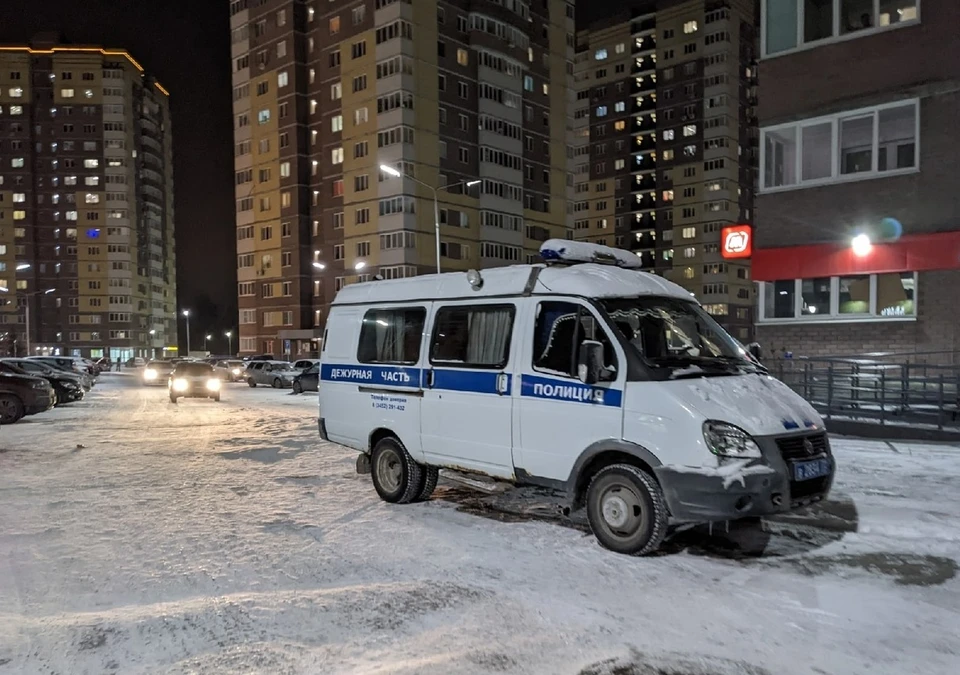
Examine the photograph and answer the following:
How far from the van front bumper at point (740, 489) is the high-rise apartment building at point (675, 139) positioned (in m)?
71.7

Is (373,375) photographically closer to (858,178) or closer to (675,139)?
(858,178)

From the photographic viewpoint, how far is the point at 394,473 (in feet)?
27.0

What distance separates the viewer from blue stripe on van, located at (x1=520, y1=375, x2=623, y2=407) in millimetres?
6027

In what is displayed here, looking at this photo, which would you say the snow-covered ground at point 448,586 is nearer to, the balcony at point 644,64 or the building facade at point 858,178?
the building facade at point 858,178

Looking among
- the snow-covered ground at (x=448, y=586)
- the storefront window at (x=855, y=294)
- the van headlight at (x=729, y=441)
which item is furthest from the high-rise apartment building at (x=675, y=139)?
the van headlight at (x=729, y=441)

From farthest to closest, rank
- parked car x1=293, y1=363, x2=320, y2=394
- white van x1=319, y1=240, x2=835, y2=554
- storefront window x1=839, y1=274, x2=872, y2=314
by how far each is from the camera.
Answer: parked car x1=293, y1=363, x2=320, y2=394 → storefront window x1=839, y1=274, x2=872, y2=314 → white van x1=319, y1=240, x2=835, y2=554

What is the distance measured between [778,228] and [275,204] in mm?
58795

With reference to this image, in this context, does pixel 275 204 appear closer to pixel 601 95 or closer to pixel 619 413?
pixel 601 95

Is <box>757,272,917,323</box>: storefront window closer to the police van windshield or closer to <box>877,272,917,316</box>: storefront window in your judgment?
<box>877,272,917,316</box>: storefront window

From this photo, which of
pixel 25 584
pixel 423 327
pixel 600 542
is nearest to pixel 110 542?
pixel 25 584

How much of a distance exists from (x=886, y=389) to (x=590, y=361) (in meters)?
10.2

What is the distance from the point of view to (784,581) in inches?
210

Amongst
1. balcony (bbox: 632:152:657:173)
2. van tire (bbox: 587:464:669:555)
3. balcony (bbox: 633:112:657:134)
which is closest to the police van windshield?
van tire (bbox: 587:464:669:555)

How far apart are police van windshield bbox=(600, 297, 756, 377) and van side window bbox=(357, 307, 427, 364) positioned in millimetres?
2489
